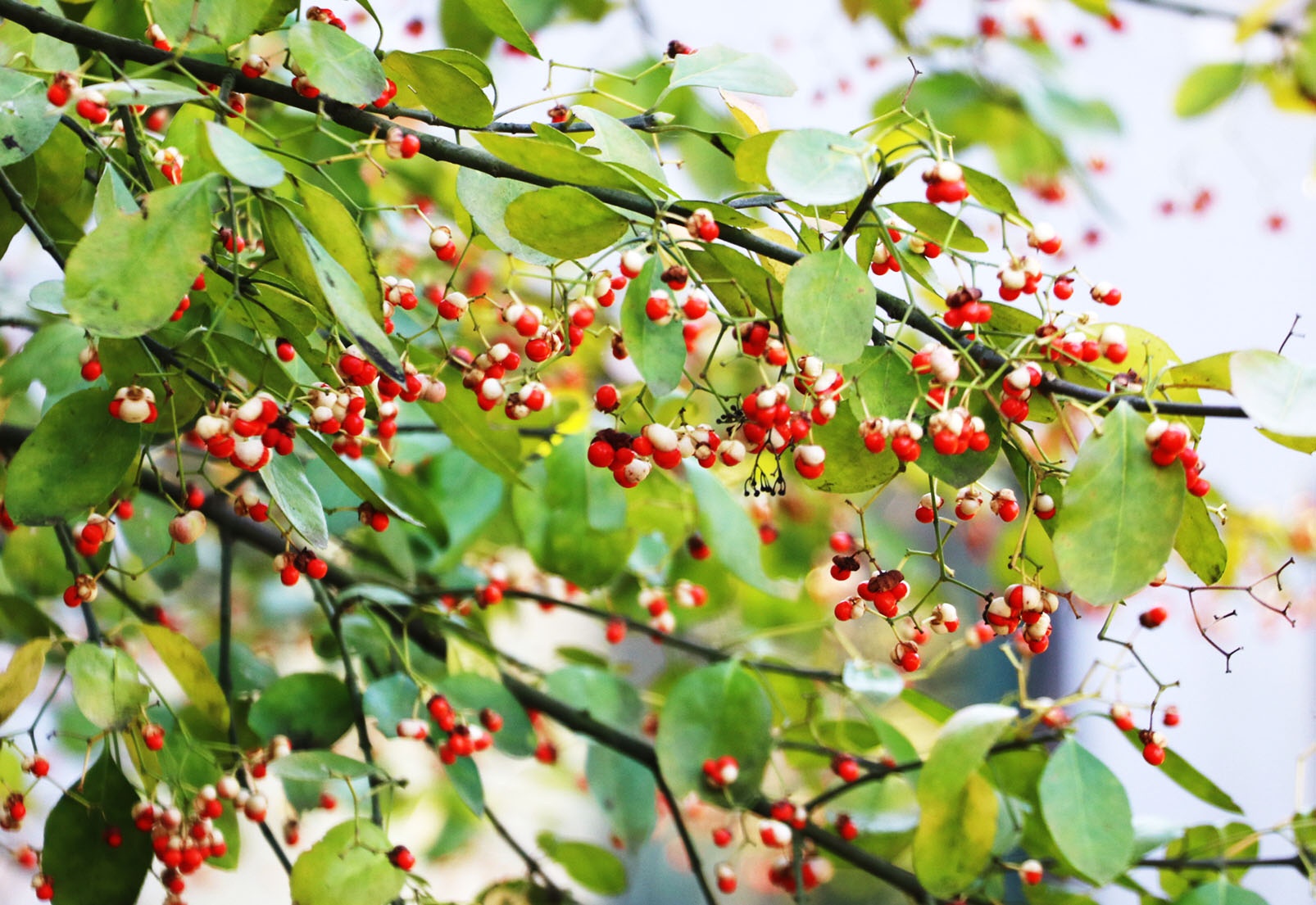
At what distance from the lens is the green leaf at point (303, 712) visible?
772mm

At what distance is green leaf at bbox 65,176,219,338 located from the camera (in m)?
0.40

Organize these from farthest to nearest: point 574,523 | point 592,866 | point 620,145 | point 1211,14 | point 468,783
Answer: point 1211,14
point 592,866
point 574,523
point 468,783
point 620,145

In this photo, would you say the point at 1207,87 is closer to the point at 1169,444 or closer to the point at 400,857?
the point at 1169,444

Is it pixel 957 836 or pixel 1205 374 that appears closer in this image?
pixel 1205 374

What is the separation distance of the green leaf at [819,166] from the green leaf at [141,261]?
221mm

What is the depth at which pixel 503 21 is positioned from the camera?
1.77ft

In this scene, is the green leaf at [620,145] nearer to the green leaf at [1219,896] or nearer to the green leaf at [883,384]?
the green leaf at [883,384]

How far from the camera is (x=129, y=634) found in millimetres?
962

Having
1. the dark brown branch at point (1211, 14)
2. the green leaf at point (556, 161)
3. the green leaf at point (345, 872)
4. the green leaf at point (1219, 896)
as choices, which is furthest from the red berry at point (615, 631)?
the dark brown branch at point (1211, 14)

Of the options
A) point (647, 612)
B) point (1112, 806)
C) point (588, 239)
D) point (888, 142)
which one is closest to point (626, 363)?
point (647, 612)

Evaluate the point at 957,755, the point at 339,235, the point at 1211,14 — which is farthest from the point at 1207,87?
the point at 339,235

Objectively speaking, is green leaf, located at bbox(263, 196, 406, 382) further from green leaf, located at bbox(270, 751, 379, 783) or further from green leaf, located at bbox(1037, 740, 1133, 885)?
green leaf, located at bbox(1037, 740, 1133, 885)

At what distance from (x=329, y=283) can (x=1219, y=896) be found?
75cm

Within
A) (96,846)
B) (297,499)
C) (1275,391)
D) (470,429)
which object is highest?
(1275,391)
